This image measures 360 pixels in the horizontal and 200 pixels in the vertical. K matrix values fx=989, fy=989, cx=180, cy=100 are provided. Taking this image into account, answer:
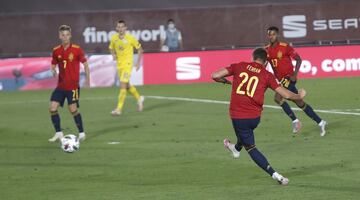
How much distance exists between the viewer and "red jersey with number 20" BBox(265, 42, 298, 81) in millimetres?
20328

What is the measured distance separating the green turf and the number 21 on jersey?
4.46ft

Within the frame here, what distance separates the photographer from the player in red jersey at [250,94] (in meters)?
14.3

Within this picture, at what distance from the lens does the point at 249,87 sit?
1436 centimetres

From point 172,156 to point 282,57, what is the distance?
389 centimetres

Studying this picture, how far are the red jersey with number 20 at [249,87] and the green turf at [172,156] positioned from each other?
1082 millimetres

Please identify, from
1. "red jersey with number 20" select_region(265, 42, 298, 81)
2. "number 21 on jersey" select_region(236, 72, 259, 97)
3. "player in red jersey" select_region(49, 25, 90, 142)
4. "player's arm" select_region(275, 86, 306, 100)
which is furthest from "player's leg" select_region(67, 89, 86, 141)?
"player's arm" select_region(275, 86, 306, 100)

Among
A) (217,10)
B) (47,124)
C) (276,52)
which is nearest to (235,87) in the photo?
→ (276,52)

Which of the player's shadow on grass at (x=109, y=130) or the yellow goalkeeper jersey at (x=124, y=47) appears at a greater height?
the yellow goalkeeper jersey at (x=124, y=47)

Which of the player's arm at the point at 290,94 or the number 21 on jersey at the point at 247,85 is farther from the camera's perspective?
the number 21 on jersey at the point at 247,85

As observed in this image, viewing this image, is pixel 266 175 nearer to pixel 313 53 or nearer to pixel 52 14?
pixel 313 53

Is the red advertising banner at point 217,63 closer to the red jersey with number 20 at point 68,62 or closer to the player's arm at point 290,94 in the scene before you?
the red jersey with number 20 at point 68,62

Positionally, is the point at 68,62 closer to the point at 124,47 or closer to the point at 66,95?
the point at 66,95

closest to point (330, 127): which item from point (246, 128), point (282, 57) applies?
point (282, 57)

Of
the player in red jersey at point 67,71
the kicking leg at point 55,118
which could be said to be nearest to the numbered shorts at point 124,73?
the kicking leg at point 55,118
